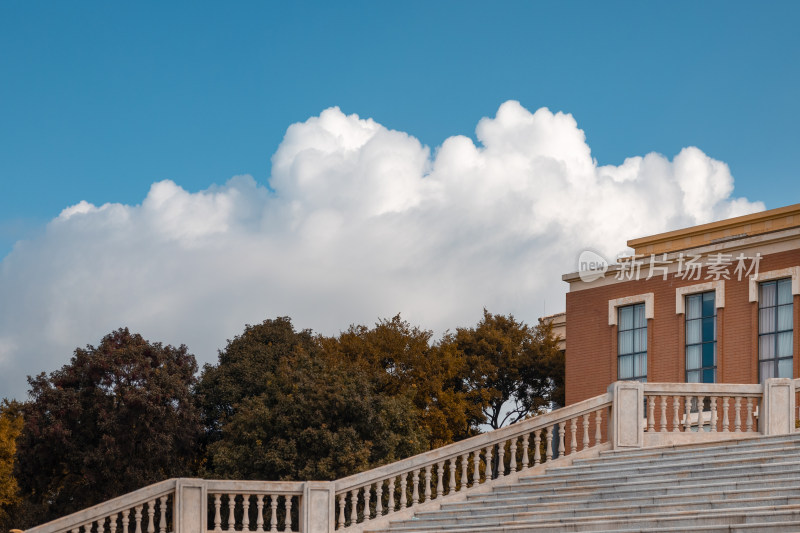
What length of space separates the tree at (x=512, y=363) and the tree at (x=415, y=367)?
141 inches

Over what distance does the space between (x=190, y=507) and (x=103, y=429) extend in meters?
23.9

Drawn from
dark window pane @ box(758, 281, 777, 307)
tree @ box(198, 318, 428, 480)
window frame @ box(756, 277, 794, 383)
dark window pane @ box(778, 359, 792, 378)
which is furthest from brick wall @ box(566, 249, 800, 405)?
tree @ box(198, 318, 428, 480)

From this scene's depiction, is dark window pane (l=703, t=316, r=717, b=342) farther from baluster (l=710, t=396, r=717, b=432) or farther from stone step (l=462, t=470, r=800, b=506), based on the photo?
stone step (l=462, t=470, r=800, b=506)

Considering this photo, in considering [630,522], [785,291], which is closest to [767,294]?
[785,291]

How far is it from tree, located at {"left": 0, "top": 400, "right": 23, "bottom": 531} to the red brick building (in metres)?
21.7

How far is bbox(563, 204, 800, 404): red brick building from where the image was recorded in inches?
1652

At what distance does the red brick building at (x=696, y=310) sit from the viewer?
4197 centimetres

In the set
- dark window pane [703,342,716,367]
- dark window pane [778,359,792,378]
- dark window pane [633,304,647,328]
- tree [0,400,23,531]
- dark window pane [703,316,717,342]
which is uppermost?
dark window pane [633,304,647,328]

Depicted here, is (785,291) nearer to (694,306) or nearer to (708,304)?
(708,304)

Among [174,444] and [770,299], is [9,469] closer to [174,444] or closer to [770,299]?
[174,444]

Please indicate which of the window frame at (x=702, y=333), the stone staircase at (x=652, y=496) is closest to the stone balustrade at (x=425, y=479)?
the stone staircase at (x=652, y=496)

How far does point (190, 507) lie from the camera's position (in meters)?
17.4

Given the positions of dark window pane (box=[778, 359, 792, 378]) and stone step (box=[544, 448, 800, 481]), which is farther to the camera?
dark window pane (box=[778, 359, 792, 378])

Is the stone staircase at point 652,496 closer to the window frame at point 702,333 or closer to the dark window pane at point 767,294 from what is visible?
the dark window pane at point 767,294
